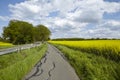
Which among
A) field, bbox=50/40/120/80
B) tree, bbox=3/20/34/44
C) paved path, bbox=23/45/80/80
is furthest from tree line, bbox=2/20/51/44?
paved path, bbox=23/45/80/80

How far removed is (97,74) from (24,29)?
285 ft

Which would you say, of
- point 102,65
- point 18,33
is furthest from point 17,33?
point 102,65

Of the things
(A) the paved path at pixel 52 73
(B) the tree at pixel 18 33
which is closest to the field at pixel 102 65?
(A) the paved path at pixel 52 73

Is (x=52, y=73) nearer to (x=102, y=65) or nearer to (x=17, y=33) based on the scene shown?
(x=102, y=65)

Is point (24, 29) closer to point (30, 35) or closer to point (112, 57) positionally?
point (30, 35)

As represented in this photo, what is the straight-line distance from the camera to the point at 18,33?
9056 cm

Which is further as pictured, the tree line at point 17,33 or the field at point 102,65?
the tree line at point 17,33

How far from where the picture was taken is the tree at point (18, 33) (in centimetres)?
8981

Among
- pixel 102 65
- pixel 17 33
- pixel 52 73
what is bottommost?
pixel 52 73

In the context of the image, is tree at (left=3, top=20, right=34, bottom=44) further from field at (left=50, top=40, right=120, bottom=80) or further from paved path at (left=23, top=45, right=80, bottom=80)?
paved path at (left=23, top=45, right=80, bottom=80)

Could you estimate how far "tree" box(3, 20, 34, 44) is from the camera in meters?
89.8

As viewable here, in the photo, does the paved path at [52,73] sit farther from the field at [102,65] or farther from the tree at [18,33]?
the tree at [18,33]

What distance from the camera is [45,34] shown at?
157625 millimetres

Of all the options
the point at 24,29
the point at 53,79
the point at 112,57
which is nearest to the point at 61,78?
the point at 53,79
